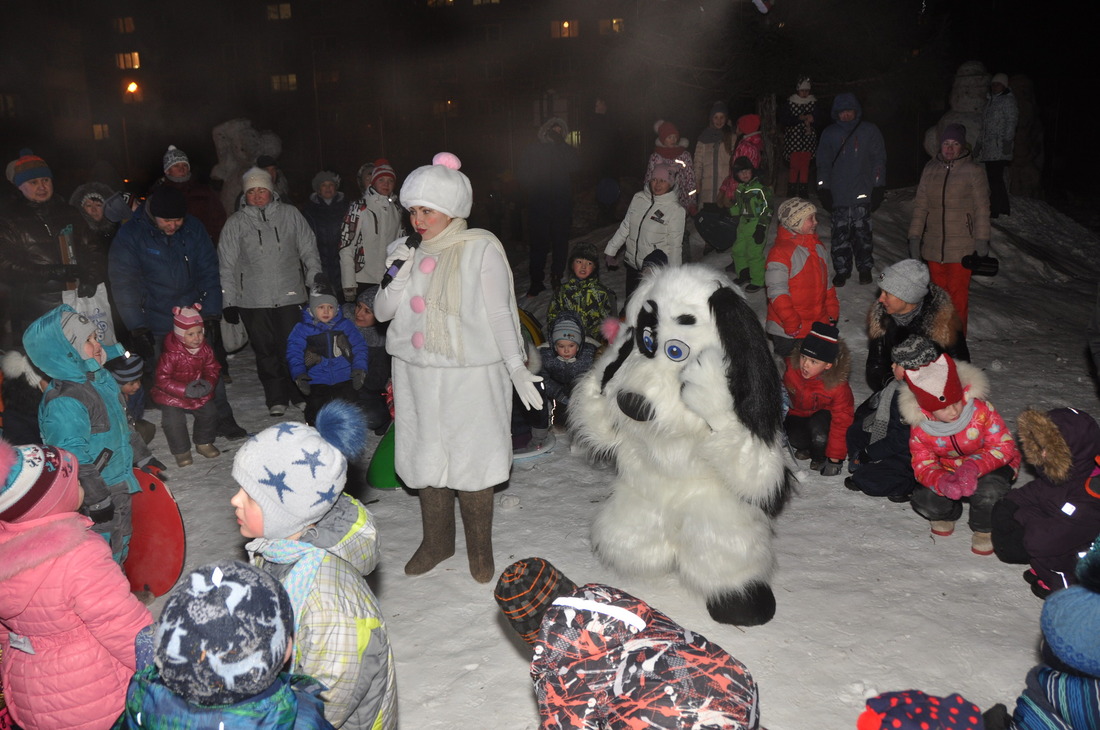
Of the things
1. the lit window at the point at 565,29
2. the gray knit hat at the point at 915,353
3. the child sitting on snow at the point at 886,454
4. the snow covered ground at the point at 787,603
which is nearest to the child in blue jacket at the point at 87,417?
the snow covered ground at the point at 787,603

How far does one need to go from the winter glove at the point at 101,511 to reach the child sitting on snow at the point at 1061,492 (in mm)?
4001

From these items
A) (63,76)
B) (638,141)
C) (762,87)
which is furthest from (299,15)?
(762,87)

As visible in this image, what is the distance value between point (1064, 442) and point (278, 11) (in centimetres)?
2547

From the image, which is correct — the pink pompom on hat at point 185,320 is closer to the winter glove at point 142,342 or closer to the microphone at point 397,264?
the winter glove at point 142,342

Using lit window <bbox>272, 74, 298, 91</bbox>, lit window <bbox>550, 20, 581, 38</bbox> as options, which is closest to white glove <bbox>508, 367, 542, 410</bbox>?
lit window <bbox>550, 20, 581, 38</bbox>

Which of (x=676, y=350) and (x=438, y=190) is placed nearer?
(x=676, y=350)

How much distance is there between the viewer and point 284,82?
78.4 feet

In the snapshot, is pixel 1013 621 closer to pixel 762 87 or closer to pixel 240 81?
pixel 762 87

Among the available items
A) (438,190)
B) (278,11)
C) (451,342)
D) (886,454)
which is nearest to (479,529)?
(451,342)

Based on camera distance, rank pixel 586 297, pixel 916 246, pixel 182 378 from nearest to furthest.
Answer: pixel 182 378 < pixel 586 297 < pixel 916 246

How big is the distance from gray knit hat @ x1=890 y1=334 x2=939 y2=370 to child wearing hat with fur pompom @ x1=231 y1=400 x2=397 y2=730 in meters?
3.00

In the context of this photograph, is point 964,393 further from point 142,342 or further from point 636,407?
point 142,342

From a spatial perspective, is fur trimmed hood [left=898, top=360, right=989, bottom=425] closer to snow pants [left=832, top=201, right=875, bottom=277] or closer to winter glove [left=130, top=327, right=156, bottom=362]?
snow pants [left=832, top=201, right=875, bottom=277]

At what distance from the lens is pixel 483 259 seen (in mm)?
3607
